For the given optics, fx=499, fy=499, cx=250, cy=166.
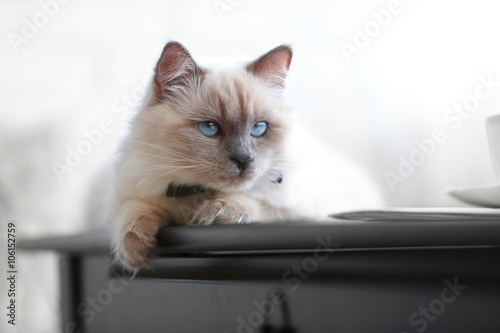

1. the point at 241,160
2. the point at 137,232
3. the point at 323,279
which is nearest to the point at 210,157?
the point at 241,160

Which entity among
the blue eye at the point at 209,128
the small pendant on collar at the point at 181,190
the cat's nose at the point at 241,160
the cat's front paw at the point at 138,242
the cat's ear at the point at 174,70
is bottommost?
the cat's front paw at the point at 138,242

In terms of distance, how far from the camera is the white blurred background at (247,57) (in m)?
1.41

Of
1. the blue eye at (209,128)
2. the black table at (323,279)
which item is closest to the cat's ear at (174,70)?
the blue eye at (209,128)

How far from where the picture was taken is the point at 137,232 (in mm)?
908

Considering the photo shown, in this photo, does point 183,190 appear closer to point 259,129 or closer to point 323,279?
point 259,129

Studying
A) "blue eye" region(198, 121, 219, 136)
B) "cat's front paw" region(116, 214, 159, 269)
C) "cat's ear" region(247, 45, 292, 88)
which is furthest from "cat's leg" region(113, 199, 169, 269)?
"cat's ear" region(247, 45, 292, 88)

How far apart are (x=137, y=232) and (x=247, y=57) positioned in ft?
2.17

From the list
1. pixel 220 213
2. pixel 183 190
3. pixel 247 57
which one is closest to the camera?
pixel 220 213

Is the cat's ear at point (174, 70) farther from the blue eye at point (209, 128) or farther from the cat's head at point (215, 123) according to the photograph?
the blue eye at point (209, 128)

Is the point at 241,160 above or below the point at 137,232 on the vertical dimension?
above

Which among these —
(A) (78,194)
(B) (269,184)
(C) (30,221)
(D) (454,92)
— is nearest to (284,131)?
(B) (269,184)

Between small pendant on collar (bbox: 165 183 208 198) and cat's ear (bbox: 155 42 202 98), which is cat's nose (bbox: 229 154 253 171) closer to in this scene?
small pendant on collar (bbox: 165 183 208 198)

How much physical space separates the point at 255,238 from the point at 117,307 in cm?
48

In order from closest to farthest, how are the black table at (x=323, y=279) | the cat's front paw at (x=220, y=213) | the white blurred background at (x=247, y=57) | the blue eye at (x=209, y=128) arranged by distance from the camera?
the black table at (x=323, y=279) → the cat's front paw at (x=220, y=213) → the blue eye at (x=209, y=128) → the white blurred background at (x=247, y=57)
